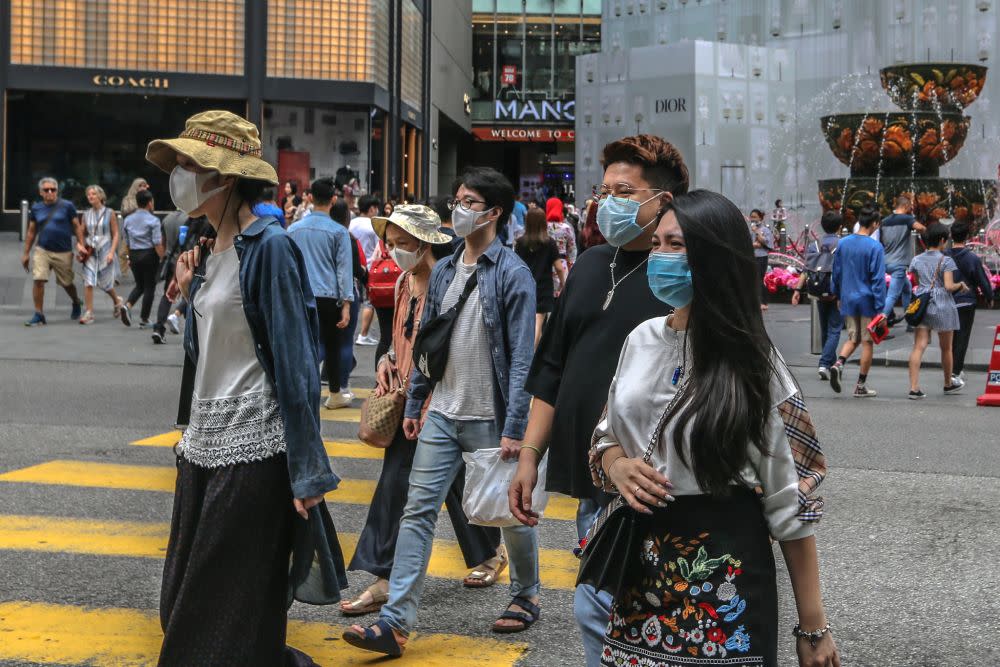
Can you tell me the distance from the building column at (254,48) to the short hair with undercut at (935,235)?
22.2 meters

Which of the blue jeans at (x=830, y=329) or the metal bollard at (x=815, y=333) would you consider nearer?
the blue jeans at (x=830, y=329)

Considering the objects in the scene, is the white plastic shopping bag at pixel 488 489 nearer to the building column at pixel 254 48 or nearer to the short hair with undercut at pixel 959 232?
the short hair with undercut at pixel 959 232

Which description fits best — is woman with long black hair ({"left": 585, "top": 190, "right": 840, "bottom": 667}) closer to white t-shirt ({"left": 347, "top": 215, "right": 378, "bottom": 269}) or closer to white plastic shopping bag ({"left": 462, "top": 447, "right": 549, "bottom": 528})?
white plastic shopping bag ({"left": 462, "top": 447, "right": 549, "bottom": 528})

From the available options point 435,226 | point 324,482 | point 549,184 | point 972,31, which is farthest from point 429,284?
point 549,184

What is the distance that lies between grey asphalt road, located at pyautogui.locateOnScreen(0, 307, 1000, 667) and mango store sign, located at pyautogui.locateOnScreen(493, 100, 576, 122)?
45.9m

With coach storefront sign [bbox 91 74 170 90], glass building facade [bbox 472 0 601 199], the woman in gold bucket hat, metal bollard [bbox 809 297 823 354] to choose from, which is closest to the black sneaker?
metal bollard [bbox 809 297 823 354]

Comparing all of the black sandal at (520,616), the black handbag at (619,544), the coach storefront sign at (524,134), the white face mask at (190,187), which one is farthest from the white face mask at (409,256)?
the coach storefront sign at (524,134)

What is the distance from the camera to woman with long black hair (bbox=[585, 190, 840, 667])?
112 inches

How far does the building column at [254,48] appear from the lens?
32.7 meters

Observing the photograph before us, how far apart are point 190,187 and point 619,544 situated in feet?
6.26

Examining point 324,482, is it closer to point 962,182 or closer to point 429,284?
point 429,284

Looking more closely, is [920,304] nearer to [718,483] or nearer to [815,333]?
[815,333]

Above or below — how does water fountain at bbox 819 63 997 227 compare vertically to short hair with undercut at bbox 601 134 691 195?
above

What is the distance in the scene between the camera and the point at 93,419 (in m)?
10.7
